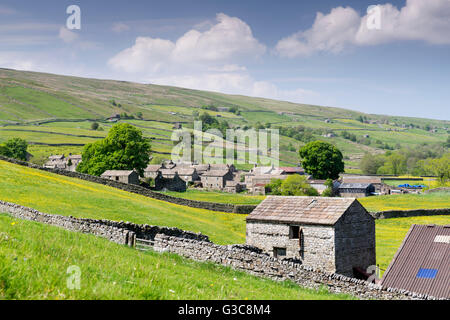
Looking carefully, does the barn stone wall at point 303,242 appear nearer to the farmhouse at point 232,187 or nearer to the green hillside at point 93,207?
the green hillside at point 93,207

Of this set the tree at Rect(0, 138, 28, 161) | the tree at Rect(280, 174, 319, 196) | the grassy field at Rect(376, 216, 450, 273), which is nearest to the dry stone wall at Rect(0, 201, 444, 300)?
the grassy field at Rect(376, 216, 450, 273)

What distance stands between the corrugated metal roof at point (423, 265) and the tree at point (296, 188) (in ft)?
232

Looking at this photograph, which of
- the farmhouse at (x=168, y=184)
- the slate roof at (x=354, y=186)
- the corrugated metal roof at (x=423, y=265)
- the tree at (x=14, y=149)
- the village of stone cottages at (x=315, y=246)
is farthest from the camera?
the slate roof at (x=354, y=186)

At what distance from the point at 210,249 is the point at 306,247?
13334 millimetres

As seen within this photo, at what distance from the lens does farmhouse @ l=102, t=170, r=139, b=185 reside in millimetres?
81688

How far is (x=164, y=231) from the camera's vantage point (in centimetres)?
2552

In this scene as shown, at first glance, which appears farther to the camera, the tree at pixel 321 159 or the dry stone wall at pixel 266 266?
the tree at pixel 321 159

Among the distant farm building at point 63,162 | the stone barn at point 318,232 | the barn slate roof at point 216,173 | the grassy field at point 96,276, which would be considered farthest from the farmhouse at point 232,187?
the grassy field at point 96,276

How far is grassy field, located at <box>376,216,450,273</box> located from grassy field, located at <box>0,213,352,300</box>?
984 inches

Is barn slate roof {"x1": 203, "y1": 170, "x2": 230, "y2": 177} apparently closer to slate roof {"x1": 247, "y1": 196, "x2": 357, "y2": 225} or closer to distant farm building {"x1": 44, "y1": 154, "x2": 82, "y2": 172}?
distant farm building {"x1": 44, "y1": 154, "x2": 82, "y2": 172}

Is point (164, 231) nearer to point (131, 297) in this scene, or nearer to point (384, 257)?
point (131, 297)

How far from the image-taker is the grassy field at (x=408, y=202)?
78.8 m

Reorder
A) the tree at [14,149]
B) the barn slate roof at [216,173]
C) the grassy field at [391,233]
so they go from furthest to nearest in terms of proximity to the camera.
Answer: the barn slate roof at [216,173]
the tree at [14,149]
the grassy field at [391,233]
